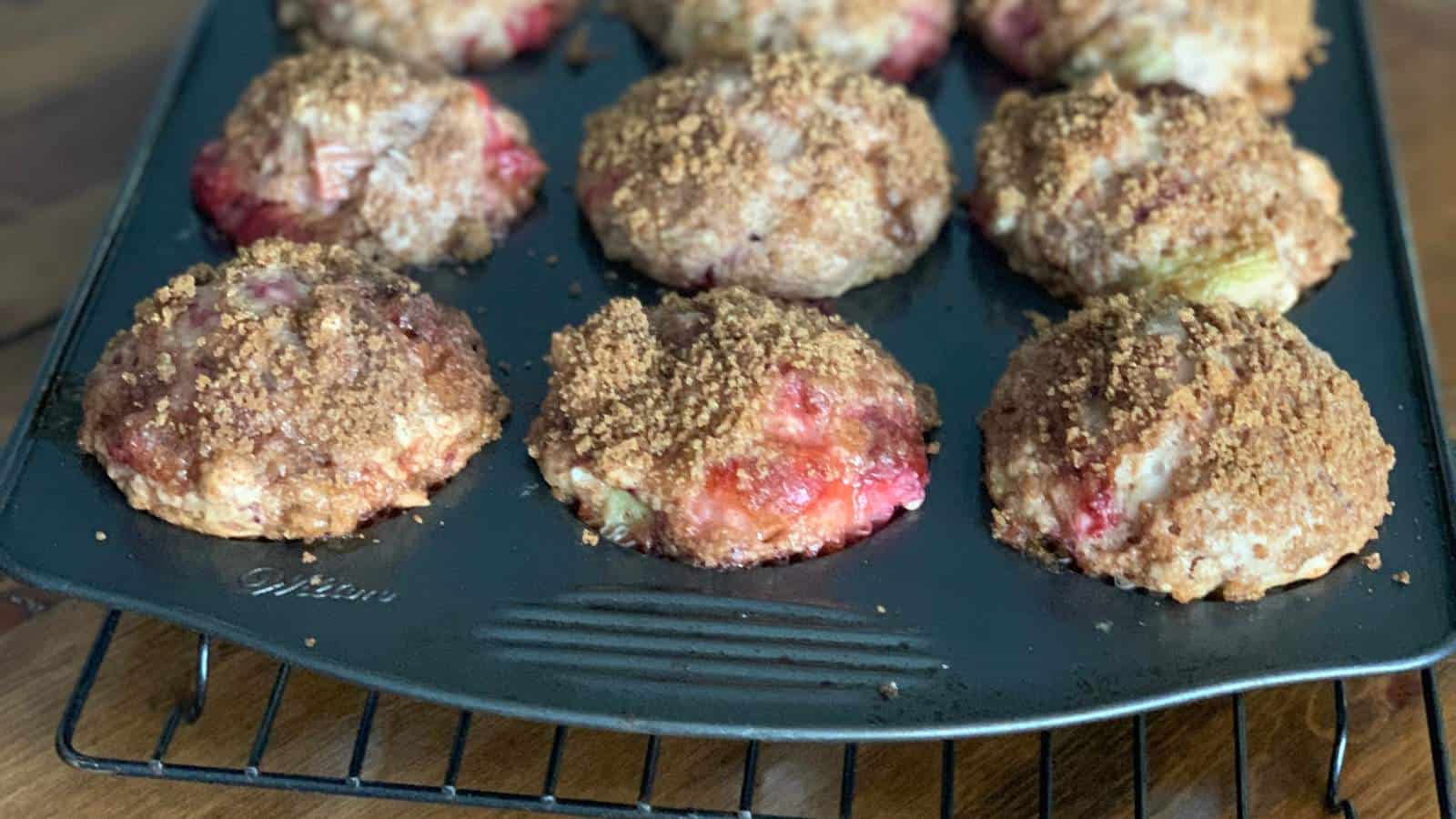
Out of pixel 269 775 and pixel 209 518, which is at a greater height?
pixel 209 518

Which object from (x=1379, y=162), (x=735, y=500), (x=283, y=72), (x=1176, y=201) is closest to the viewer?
(x=735, y=500)

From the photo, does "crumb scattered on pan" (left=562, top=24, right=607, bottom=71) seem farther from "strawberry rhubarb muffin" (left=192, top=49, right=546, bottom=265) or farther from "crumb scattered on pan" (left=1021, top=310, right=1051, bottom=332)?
"crumb scattered on pan" (left=1021, top=310, right=1051, bottom=332)

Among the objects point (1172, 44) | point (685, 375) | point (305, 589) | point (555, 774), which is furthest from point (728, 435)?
point (1172, 44)

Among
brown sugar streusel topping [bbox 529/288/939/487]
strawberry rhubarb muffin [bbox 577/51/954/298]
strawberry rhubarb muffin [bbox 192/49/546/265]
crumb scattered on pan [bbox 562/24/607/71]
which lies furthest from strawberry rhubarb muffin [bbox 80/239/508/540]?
crumb scattered on pan [bbox 562/24/607/71]

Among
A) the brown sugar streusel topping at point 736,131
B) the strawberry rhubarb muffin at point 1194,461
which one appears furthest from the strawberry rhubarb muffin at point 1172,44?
the strawberry rhubarb muffin at point 1194,461

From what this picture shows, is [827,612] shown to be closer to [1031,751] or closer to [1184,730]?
[1031,751]

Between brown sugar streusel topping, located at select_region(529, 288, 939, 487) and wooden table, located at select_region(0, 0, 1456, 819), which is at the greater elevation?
brown sugar streusel topping, located at select_region(529, 288, 939, 487)

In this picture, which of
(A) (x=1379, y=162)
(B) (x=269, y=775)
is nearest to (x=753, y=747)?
(B) (x=269, y=775)

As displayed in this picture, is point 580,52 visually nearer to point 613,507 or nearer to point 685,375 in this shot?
point 685,375
